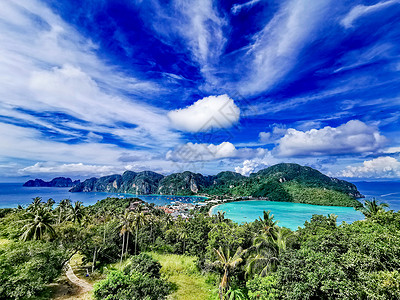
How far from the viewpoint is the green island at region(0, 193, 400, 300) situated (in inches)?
364

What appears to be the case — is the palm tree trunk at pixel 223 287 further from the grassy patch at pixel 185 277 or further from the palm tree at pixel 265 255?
the palm tree at pixel 265 255

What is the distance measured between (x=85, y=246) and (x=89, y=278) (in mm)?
3454

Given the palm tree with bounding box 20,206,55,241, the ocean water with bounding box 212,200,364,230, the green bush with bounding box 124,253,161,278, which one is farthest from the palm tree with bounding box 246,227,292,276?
the ocean water with bounding box 212,200,364,230

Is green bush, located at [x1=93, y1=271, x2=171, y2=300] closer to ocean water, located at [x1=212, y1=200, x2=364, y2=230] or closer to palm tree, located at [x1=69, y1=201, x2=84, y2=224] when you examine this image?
palm tree, located at [x1=69, y1=201, x2=84, y2=224]

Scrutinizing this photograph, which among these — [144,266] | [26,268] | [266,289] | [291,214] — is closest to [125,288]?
[144,266]

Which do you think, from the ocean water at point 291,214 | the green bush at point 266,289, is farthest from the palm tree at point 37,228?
the ocean water at point 291,214

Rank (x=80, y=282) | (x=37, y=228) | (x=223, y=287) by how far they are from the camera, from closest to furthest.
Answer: (x=223, y=287), (x=80, y=282), (x=37, y=228)

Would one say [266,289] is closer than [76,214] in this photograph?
Yes

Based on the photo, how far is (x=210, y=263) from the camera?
17078 mm

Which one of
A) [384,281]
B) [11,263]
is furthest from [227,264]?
[11,263]

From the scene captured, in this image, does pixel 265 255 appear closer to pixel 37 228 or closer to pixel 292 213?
pixel 37 228

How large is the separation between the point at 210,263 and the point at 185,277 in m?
6.69

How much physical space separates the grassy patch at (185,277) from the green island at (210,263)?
0.34 ft

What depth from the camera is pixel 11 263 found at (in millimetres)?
13867
